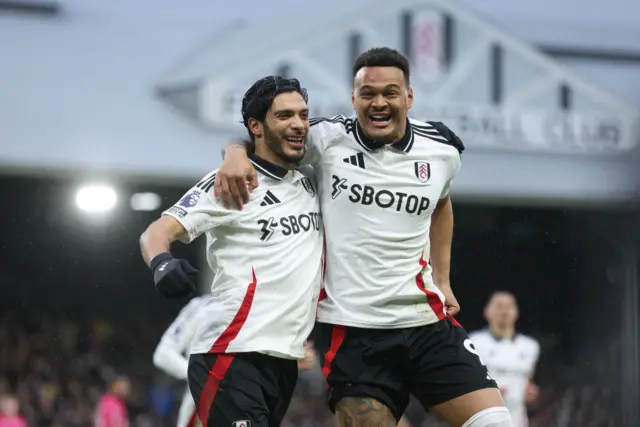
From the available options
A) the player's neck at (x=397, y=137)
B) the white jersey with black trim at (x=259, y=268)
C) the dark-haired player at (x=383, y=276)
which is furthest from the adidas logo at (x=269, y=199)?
the player's neck at (x=397, y=137)

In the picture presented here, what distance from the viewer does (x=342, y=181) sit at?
4.51 metres

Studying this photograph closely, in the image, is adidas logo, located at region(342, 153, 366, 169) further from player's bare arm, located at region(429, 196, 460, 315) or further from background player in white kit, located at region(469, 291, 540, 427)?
background player in white kit, located at region(469, 291, 540, 427)

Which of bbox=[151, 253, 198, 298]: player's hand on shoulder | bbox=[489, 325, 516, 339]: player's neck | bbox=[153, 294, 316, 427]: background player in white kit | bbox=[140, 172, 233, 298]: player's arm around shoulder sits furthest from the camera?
bbox=[489, 325, 516, 339]: player's neck

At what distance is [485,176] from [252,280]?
973cm

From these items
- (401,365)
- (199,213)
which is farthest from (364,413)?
(199,213)

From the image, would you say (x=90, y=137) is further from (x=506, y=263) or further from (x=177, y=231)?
(x=177, y=231)

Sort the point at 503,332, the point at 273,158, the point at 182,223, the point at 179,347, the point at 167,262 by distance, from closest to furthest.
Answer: the point at 167,262, the point at 182,223, the point at 273,158, the point at 179,347, the point at 503,332

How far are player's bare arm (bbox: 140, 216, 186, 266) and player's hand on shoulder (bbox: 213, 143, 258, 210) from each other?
191 millimetres

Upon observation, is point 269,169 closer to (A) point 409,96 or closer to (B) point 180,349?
(A) point 409,96

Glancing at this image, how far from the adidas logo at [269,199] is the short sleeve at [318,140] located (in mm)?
256

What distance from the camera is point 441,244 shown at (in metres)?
4.91

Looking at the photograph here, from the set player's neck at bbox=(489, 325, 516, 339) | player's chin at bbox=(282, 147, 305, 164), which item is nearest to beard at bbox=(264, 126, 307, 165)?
player's chin at bbox=(282, 147, 305, 164)

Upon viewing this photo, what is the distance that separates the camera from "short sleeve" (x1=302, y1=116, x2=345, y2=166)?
458cm

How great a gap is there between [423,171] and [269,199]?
0.61 m
